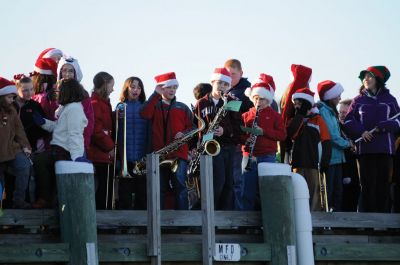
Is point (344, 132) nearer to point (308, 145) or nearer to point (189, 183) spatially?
point (308, 145)

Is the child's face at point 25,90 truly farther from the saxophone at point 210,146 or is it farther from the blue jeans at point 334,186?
the blue jeans at point 334,186

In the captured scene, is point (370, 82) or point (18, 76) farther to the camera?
point (370, 82)

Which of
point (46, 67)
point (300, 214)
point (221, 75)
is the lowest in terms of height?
point (300, 214)

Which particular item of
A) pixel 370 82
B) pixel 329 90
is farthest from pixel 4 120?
pixel 370 82

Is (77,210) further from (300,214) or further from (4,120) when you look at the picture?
(300,214)

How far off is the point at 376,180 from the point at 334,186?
2.01ft

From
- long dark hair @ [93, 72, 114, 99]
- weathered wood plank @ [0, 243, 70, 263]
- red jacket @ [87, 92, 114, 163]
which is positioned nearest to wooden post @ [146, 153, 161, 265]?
weathered wood plank @ [0, 243, 70, 263]

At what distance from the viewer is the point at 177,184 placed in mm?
14102

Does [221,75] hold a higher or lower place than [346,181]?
higher

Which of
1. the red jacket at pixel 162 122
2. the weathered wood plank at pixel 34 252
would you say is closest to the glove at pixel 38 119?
the red jacket at pixel 162 122

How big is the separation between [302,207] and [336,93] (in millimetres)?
3419

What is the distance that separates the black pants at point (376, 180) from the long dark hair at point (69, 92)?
15.2 feet

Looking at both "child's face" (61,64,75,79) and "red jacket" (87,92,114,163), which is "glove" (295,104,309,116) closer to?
"red jacket" (87,92,114,163)

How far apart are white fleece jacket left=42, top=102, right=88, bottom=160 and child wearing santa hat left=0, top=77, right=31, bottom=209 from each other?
377 mm
